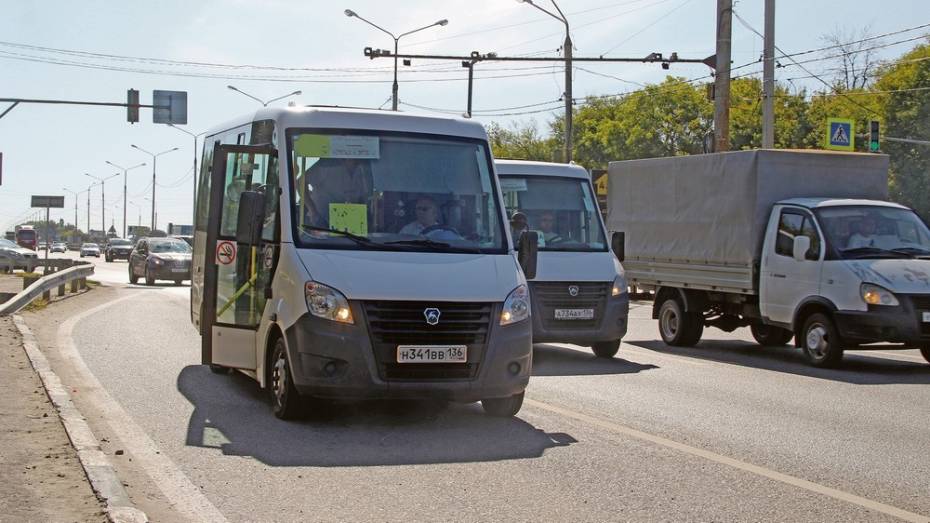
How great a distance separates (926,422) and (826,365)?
4535mm

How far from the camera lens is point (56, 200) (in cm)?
4678

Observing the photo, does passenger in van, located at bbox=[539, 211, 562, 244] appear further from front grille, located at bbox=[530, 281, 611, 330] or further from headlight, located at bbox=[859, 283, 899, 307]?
headlight, located at bbox=[859, 283, 899, 307]

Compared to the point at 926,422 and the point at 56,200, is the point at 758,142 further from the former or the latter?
the point at 926,422

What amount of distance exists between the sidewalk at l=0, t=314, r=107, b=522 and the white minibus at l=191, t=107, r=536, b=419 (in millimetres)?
1667

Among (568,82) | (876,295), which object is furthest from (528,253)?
(568,82)

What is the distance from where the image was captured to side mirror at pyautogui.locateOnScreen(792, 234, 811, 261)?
15.0 meters

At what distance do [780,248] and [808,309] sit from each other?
93cm

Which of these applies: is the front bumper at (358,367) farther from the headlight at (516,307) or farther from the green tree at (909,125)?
the green tree at (909,125)

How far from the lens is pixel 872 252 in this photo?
1471 cm

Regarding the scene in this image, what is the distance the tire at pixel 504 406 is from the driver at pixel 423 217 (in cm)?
143

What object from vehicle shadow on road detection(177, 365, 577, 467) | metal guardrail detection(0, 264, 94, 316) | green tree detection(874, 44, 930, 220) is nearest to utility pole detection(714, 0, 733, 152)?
metal guardrail detection(0, 264, 94, 316)

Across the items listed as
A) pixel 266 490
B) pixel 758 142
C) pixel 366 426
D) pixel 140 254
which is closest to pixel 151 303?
pixel 140 254

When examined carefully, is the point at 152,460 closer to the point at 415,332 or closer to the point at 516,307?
the point at 415,332

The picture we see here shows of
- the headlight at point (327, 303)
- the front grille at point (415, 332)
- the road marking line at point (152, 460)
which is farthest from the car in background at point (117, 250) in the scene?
the front grille at point (415, 332)
